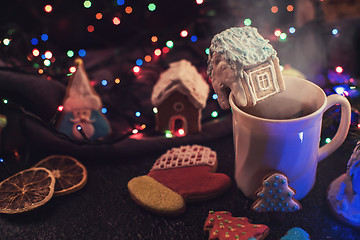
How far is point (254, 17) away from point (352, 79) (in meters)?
0.41

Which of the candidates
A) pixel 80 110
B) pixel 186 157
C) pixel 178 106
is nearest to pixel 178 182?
pixel 186 157

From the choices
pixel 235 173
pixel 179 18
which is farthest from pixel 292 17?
pixel 235 173

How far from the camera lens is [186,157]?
36.1 inches

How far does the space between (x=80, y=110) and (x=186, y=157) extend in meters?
0.28

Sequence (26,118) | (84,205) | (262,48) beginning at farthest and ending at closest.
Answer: (26,118)
(84,205)
(262,48)

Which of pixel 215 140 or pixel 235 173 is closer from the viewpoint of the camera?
pixel 235 173

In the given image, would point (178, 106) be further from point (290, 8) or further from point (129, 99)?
point (290, 8)

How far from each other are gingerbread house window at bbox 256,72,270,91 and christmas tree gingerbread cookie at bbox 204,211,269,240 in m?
0.25

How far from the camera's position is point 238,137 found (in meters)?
0.80

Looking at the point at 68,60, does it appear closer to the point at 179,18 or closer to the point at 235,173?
the point at 179,18

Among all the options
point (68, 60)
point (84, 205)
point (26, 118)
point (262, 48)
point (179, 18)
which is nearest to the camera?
point (262, 48)

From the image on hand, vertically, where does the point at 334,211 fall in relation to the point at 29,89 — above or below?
A: below

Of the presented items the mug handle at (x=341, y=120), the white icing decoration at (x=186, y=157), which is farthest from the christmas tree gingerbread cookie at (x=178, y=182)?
the mug handle at (x=341, y=120)

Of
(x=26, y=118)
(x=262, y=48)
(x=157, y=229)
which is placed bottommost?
(x=157, y=229)
